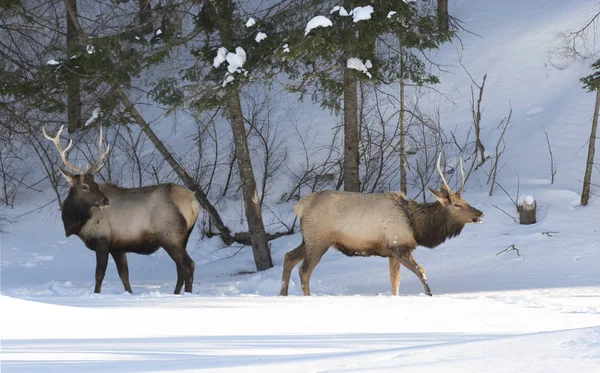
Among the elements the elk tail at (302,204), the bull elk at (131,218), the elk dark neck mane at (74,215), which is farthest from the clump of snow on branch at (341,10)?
the elk dark neck mane at (74,215)

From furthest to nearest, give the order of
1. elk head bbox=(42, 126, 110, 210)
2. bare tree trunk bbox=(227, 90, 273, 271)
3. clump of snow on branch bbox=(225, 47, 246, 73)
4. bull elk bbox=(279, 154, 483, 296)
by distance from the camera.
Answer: bare tree trunk bbox=(227, 90, 273, 271) → clump of snow on branch bbox=(225, 47, 246, 73) → elk head bbox=(42, 126, 110, 210) → bull elk bbox=(279, 154, 483, 296)

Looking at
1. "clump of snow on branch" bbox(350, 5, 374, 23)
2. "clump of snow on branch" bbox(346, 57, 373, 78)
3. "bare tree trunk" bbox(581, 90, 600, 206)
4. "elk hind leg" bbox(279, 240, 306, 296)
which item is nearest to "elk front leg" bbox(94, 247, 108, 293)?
"elk hind leg" bbox(279, 240, 306, 296)

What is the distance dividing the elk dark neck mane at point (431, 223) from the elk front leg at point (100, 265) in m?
4.26

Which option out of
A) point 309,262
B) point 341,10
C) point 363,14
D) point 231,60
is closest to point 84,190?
point 231,60

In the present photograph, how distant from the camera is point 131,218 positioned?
12.9 metres

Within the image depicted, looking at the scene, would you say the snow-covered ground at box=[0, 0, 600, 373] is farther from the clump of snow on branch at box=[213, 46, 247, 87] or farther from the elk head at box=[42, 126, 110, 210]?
the clump of snow on branch at box=[213, 46, 247, 87]

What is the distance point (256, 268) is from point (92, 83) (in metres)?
4.07

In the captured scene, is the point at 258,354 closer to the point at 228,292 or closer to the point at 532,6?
the point at 228,292

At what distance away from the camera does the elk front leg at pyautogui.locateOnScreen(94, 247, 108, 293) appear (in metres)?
12.8

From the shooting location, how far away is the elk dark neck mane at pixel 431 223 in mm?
11969

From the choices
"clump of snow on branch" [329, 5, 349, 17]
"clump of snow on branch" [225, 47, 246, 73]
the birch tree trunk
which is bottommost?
the birch tree trunk

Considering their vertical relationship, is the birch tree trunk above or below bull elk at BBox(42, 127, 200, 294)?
above

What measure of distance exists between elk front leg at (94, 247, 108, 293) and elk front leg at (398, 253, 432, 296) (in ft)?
13.5

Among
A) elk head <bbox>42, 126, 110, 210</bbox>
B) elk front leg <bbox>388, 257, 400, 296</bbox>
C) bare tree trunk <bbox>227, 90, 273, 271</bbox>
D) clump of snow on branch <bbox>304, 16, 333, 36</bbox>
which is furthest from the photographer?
bare tree trunk <bbox>227, 90, 273, 271</bbox>
